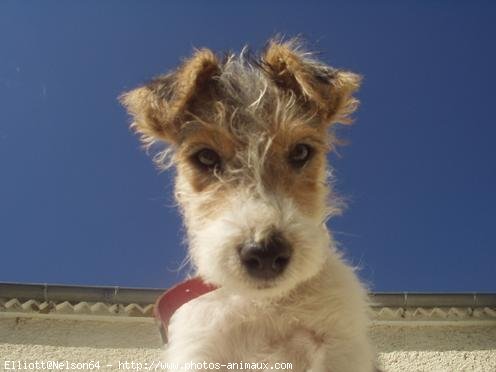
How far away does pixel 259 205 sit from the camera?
8.50 feet

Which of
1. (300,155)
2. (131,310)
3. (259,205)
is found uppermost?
(131,310)

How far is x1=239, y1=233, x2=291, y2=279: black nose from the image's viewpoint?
7.87 feet

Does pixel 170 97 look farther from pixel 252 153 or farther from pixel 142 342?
pixel 142 342

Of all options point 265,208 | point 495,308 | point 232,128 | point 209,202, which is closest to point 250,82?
point 232,128

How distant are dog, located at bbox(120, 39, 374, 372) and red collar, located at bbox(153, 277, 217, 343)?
0.10 m

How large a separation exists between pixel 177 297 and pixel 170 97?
1247 mm

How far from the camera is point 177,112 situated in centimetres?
313

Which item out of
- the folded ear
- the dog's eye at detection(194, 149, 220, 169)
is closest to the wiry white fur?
the dog's eye at detection(194, 149, 220, 169)

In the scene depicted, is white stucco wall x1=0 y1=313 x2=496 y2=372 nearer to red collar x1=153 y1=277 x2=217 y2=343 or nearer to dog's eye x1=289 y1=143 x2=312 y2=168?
red collar x1=153 y1=277 x2=217 y2=343

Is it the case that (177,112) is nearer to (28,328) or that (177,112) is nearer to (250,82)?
(250,82)

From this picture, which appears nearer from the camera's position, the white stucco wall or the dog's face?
the dog's face

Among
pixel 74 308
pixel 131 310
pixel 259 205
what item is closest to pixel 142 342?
pixel 131 310

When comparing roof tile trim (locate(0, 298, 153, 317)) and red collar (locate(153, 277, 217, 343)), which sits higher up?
roof tile trim (locate(0, 298, 153, 317))

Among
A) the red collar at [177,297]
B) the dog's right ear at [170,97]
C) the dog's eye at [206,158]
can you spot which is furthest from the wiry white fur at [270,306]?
the dog's right ear at [170,97]
